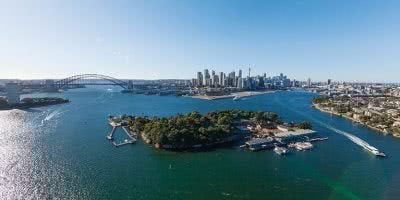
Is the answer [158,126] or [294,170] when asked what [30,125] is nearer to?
[158,126]

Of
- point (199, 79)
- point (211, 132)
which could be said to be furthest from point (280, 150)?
point (199, 79)

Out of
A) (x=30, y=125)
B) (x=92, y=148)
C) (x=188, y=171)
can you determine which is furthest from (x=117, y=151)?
(x=30, y=125)

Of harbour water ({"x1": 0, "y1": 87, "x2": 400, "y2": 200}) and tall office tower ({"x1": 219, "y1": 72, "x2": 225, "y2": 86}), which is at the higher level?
tall office tower ({"x1": 219, "y1": 72, "x2": 225, "y2": 86})

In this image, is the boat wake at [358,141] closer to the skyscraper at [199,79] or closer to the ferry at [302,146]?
the ferry at [302,146]

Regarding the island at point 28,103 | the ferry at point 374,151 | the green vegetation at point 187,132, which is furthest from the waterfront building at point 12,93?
the ferry at point 374,151

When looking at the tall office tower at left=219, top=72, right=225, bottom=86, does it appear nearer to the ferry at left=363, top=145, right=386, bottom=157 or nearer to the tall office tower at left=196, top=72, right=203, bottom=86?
the tall office tower at left=196, top=72, right=203, bottom=86

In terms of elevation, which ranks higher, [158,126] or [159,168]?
[158,126]

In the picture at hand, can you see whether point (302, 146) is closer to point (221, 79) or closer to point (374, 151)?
point (374, 151)

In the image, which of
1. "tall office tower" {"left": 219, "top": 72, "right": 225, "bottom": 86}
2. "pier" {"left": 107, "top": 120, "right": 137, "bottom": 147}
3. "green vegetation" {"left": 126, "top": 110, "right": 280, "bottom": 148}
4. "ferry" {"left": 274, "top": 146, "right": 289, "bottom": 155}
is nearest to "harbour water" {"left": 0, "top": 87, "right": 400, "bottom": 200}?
"ferry" {"left": 274, "top": 146, "right": 289, "bottom": 155}
